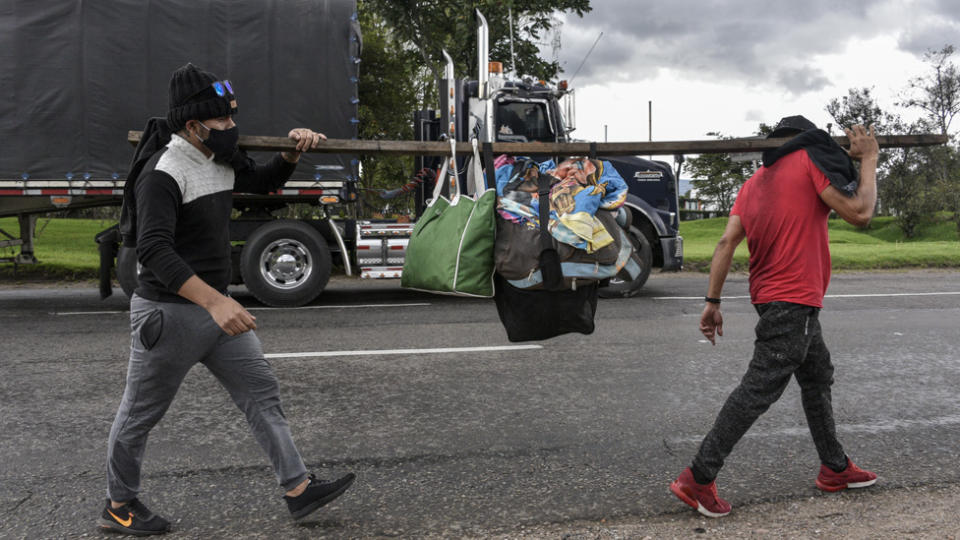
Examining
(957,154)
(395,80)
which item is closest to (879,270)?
(395,80)

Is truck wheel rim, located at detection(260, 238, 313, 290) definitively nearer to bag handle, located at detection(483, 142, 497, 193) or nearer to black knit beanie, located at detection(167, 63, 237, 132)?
bag handle, located at detection(483, 142, 497, 193)

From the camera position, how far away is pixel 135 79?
9195mm

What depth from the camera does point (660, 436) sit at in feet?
13.4

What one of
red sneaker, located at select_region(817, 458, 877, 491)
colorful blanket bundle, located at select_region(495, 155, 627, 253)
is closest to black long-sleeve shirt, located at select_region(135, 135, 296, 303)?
colorful blanket bundle, located at select_region(495, 155, 627, 253)

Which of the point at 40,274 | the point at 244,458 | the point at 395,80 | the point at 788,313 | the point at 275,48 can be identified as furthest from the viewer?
the point at 395,80

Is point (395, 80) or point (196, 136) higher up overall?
point (395, 80)

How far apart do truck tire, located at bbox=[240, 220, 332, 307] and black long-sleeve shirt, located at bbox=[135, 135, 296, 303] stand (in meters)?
6.74

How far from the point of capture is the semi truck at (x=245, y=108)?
8961 millimetres

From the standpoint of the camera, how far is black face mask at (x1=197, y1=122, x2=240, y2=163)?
2.84 m

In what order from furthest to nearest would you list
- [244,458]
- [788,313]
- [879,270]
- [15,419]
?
[879,270] → [15,419] → [244,458] → [788,313]

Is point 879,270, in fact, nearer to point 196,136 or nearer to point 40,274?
point 196,136

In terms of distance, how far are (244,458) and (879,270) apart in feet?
51.2

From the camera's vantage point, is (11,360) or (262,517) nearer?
(262,517)

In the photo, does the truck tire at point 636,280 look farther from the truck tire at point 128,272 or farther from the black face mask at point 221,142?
the black face mask at point 221,142
